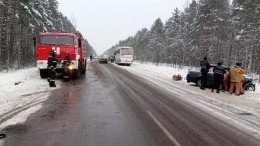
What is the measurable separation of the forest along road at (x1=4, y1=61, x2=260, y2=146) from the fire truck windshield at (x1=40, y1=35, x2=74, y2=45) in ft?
27.0

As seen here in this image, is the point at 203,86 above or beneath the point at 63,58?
beneath

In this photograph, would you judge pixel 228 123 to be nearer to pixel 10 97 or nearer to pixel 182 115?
pixel 182 115

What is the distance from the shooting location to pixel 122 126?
854cm

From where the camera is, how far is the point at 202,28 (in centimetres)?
5928

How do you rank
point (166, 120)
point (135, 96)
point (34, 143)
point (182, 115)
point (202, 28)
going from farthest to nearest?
1. point (202, 28)
2. point (135, 96)
3. point (182, 115)
4. point (166, 120)
5. point (34, 143)

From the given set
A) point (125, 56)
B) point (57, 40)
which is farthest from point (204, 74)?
point (125, 56)

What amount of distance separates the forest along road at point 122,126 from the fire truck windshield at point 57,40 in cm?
823

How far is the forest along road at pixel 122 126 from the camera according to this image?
23.5ft

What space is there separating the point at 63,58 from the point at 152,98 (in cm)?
817

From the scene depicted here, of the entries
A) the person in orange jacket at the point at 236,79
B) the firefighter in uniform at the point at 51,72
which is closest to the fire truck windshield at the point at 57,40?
the firefighter in uniform at the point at 51,72

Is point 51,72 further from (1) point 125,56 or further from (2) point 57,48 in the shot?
(1) point 125,56

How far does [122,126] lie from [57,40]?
43.2 feet

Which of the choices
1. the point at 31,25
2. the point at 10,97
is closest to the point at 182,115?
the point at 10,97

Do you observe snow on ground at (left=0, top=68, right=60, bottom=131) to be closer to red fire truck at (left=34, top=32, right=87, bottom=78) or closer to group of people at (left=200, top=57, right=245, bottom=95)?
red fire truck at (left=34, top=32, right=87, bottom=78)
